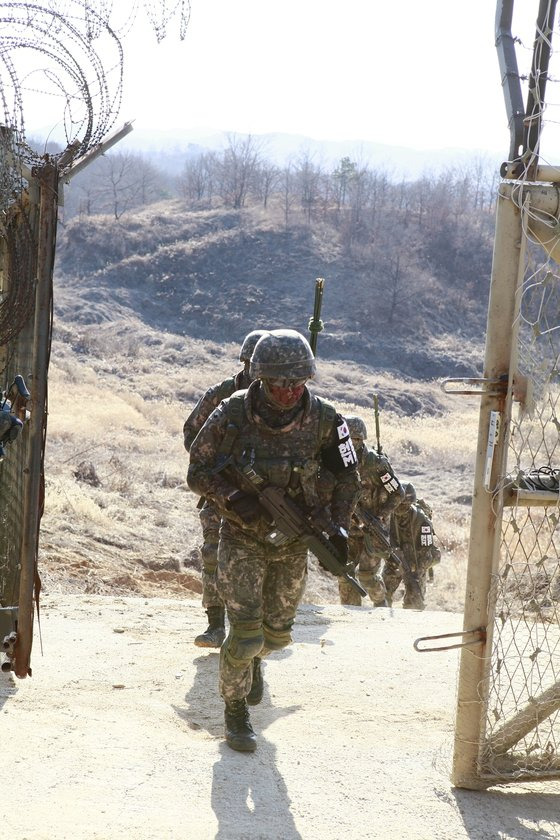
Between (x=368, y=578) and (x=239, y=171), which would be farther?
(x=239, y=171)

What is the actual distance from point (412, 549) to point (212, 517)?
3.80 metres

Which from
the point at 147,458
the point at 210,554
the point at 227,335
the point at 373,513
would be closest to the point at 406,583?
the point at 373,513

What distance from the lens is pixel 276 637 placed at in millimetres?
4824

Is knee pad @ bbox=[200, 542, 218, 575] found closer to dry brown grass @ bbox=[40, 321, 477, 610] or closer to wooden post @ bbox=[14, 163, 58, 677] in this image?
wooden post @ bbox=[14, 163, 58, 677]

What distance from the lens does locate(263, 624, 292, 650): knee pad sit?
4.81 meters

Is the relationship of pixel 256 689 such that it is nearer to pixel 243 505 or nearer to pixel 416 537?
pixel 243 505

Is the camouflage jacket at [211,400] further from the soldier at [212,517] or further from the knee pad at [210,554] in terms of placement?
the knee pad at [210,554]

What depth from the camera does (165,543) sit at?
1390 centimetres

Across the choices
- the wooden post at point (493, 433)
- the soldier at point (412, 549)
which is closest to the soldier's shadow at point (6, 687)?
the wooden post at point (493, 433)

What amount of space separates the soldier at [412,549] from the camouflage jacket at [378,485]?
68cm

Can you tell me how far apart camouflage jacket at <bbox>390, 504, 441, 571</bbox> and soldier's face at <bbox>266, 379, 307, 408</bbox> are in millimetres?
5016

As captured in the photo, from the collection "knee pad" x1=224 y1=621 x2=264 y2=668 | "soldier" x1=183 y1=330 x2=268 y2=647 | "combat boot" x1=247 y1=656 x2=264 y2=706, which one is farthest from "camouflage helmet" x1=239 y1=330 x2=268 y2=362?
"knee pad" x1=224 y1=621 x2=264 y2=668

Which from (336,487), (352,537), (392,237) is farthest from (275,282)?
(336,487)

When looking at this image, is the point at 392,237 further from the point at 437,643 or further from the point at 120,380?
the point at 437,643
